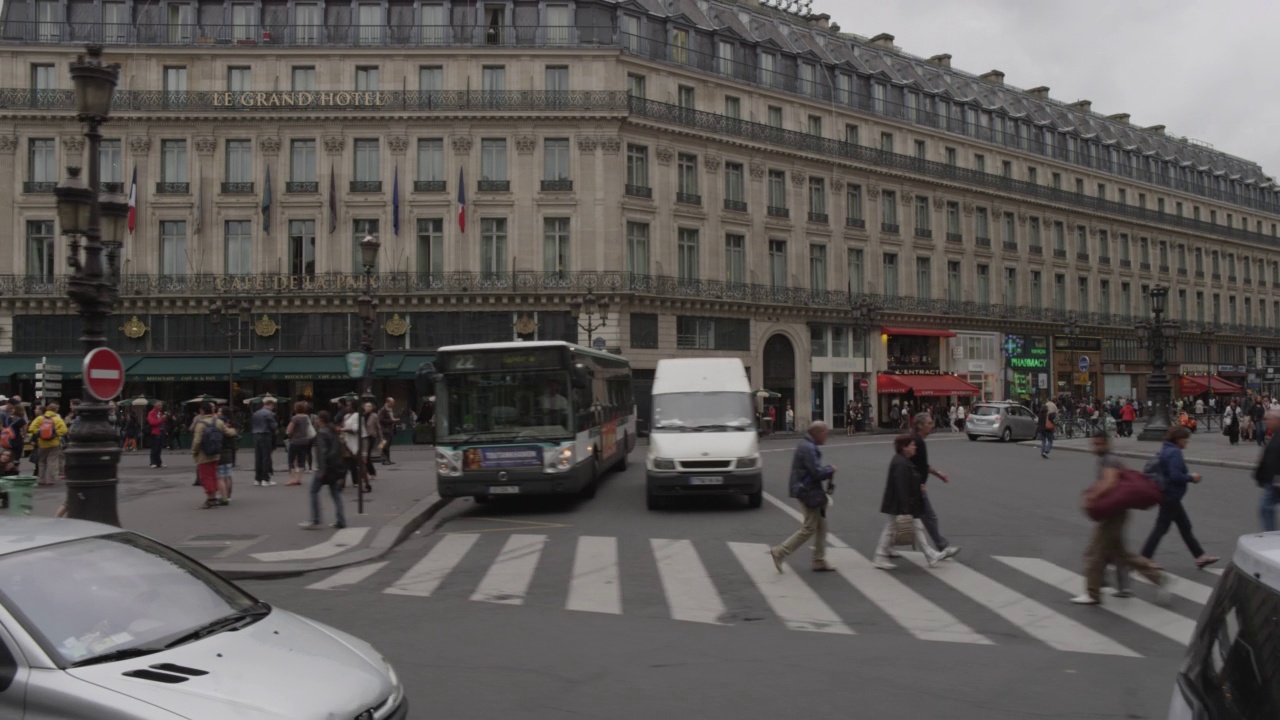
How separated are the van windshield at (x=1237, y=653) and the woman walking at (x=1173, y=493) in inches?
327

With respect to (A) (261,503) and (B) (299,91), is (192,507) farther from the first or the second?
(B) (299,91)

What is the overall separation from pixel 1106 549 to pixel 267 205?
38736 millimetres

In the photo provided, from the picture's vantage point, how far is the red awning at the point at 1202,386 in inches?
2771

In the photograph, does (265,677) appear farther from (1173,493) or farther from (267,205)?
(267,205)

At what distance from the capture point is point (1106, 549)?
353 inches

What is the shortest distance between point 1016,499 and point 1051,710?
13.1 metres

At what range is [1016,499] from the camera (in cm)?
1820

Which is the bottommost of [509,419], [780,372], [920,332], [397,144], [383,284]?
[509,419]

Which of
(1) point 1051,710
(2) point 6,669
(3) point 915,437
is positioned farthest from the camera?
(3) point 915,437

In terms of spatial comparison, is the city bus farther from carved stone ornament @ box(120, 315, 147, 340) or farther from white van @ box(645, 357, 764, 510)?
carved stone ornament @ box(120, 315, 147, 340)

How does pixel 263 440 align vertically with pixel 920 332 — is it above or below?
below

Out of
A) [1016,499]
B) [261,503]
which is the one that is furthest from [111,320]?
[1016,499]

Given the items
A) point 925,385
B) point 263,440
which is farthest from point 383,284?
point 925,385

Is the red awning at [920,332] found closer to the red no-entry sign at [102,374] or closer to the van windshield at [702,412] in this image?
the van windshield at [702,412]
